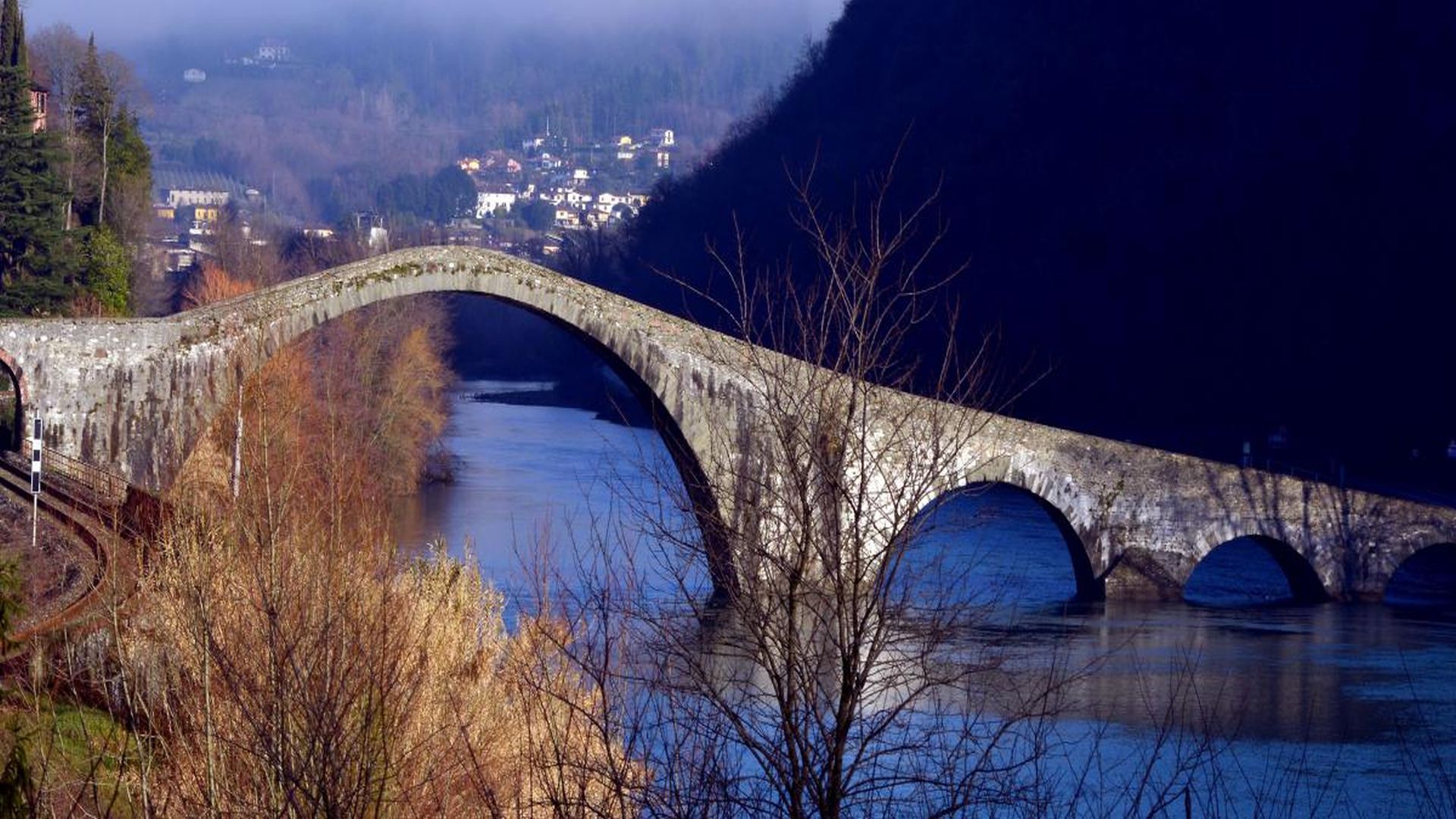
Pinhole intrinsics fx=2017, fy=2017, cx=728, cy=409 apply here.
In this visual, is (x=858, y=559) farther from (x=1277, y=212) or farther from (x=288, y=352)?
(x=1277, y=212)

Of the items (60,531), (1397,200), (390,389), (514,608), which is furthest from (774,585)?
(1397,200)

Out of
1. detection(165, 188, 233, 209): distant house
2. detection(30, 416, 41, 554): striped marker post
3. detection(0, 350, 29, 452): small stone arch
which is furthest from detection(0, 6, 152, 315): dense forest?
detection(165, 188, 233, 209): distant house

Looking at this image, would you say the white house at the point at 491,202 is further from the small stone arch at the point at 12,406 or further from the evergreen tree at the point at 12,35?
the small stone arch at the point at 12,406

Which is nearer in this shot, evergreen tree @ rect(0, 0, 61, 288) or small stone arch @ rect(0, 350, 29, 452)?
small stone arch @ rect(0, 350, 29, 452)

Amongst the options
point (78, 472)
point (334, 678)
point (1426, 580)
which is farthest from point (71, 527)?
point (1426, 580)

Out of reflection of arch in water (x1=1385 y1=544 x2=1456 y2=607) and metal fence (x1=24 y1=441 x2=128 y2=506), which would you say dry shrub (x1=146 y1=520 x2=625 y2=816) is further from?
reflection of arch in water (x1=1385 y1=544 x2=1456 y2=607)

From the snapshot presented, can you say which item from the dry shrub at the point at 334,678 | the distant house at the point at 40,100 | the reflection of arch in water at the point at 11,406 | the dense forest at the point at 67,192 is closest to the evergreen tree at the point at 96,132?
the dense forest at the point at 67,192

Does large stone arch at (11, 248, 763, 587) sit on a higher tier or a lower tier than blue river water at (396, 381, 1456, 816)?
higher
